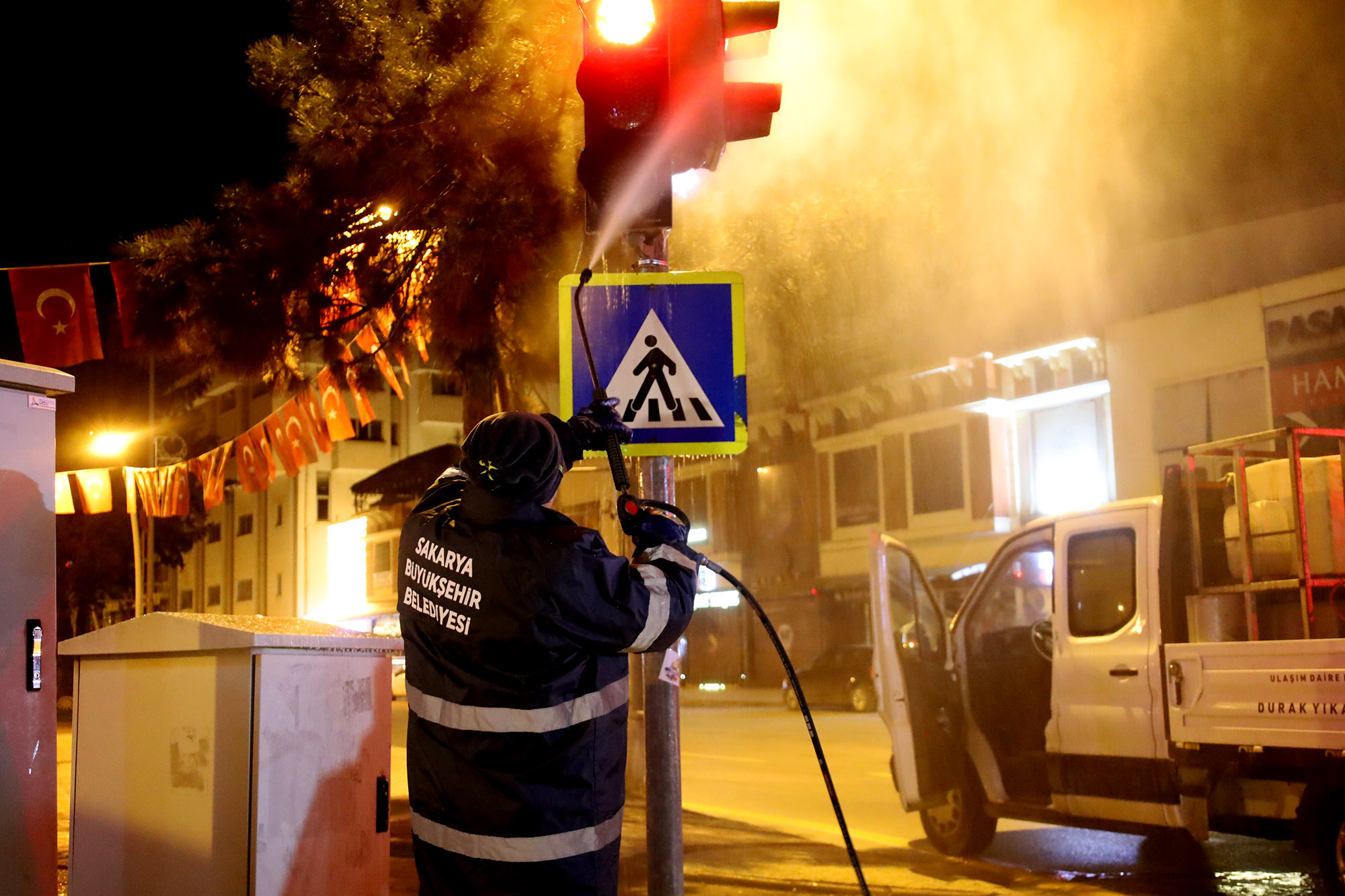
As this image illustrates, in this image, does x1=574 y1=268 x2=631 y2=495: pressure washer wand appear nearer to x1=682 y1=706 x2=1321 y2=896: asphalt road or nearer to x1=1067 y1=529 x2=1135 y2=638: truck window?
x1=1067 y1=529 x2=1135 y2=638: truck window

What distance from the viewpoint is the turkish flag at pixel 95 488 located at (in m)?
14.1

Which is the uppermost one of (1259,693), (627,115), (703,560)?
(627,115)

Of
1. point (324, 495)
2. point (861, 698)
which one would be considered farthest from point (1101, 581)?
point (324, 495)

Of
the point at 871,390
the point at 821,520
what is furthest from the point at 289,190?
the point at 821,520

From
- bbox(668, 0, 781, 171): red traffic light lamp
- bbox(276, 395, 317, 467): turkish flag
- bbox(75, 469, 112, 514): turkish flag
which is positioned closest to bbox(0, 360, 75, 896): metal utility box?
bbox(668, 0, 781, 171): red traffic light lamp

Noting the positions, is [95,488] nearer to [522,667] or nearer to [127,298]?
[127,298]

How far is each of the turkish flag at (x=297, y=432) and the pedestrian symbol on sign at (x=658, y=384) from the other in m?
8.19

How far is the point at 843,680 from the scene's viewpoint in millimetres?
22953

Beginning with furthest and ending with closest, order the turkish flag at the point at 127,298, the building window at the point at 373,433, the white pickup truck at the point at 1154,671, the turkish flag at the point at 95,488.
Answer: the building window at the point at 373,433 < the turkish flag at the point at 95,488 < the turkish flag at the point at 127,298 < the white pickup truck at the point at 1154,671

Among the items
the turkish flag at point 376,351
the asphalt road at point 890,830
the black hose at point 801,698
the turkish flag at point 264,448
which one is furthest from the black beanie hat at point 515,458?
the turkish flag at point 264,448

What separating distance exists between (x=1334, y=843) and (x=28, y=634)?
211 inches

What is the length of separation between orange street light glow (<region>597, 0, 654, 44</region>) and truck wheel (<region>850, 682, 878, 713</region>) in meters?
19.8

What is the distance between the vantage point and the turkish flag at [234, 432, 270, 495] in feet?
38.9

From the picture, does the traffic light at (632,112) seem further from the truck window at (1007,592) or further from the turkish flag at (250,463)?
the turkish flag at (250,463)
